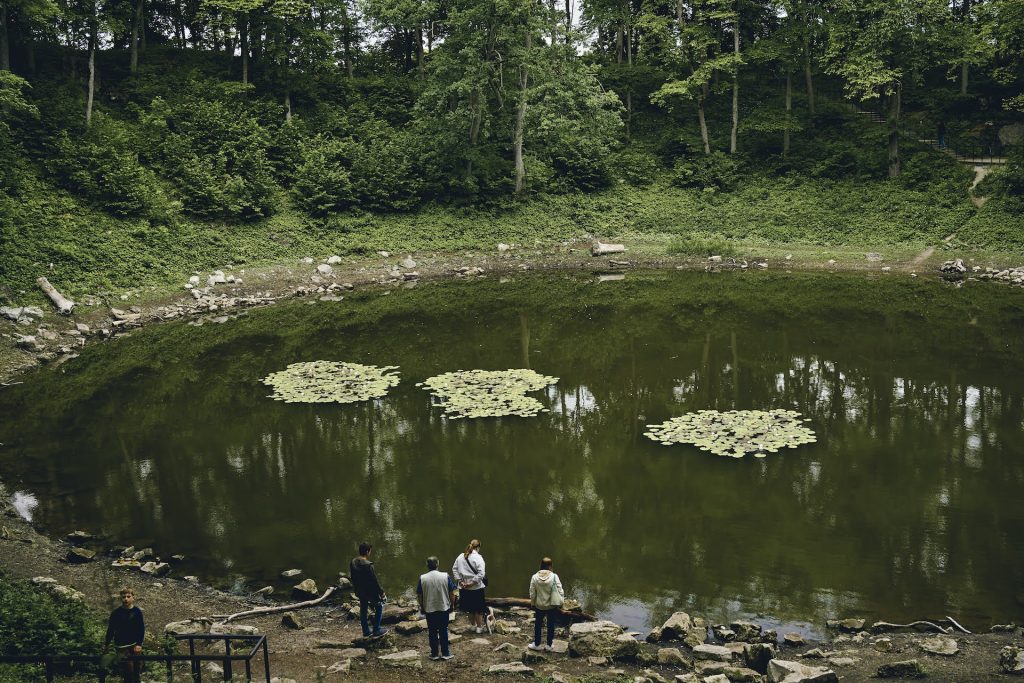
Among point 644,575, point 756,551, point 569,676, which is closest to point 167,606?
point 569,676

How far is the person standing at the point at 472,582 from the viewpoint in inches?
466

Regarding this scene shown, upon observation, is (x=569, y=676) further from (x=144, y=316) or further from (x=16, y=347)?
(x=144, y=316)

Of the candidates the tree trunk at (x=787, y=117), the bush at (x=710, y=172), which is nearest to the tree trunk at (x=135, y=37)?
the bush at (x=710, y=172)

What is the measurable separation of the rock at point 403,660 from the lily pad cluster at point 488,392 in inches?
399

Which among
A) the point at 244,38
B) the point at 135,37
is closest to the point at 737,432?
the point at 244,38

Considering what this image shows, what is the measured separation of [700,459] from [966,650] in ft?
24.6

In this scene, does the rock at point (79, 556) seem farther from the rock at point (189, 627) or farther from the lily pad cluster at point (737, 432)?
the lily pad cluster at point (737, 432)

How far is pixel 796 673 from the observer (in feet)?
33.4

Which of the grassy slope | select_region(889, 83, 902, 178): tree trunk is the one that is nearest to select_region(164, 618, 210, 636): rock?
the grassy slope

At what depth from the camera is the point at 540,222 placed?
46.2m

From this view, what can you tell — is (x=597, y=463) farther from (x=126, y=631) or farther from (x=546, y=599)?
(x=126, y=631)

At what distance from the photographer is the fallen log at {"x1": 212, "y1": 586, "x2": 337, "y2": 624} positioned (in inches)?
490

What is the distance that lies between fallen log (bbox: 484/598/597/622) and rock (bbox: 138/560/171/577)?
563cm

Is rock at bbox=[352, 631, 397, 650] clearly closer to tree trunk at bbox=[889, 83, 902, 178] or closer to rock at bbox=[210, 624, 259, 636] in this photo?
rock at bbox=[210, 624, 259, 636]
